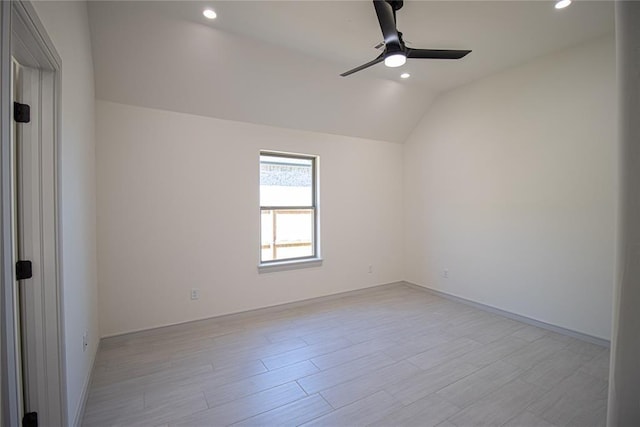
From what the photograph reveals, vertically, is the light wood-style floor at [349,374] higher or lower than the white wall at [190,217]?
lower

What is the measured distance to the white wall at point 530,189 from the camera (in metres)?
3.08

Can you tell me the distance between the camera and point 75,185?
80.7 inches

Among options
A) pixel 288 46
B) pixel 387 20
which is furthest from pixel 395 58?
pixel 288 46

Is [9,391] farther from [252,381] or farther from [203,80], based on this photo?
[203,80]

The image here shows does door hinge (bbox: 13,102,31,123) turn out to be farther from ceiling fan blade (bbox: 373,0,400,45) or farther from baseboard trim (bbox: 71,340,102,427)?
ceiling fan blade (bbox: 373,0,400,45)

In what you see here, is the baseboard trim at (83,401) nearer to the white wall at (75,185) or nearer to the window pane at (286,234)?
the white wall at (75,185)

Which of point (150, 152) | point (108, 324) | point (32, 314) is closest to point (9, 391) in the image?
point (32, 314)

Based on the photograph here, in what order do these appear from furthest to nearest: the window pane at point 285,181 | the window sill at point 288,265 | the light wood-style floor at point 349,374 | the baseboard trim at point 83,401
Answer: the window pane at point 285,181
the window sill at point 288,265
the light wood-style floor at point 349,374
the baseboard trim at point 83,401

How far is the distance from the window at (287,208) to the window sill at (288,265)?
116 mm

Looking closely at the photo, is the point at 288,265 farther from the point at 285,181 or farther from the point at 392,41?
the point at 392,41

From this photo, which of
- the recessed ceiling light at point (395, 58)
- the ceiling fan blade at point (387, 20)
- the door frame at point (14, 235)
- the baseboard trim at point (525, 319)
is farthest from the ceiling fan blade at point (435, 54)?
the baseboard trim at point (525, 319)

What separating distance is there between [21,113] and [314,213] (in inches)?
135

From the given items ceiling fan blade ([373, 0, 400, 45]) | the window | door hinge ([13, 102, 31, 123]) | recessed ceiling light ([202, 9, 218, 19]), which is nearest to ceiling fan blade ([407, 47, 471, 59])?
ceiling fan blade ([373, 0, 400, 45])

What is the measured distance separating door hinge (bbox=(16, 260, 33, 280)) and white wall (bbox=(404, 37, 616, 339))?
465cm
